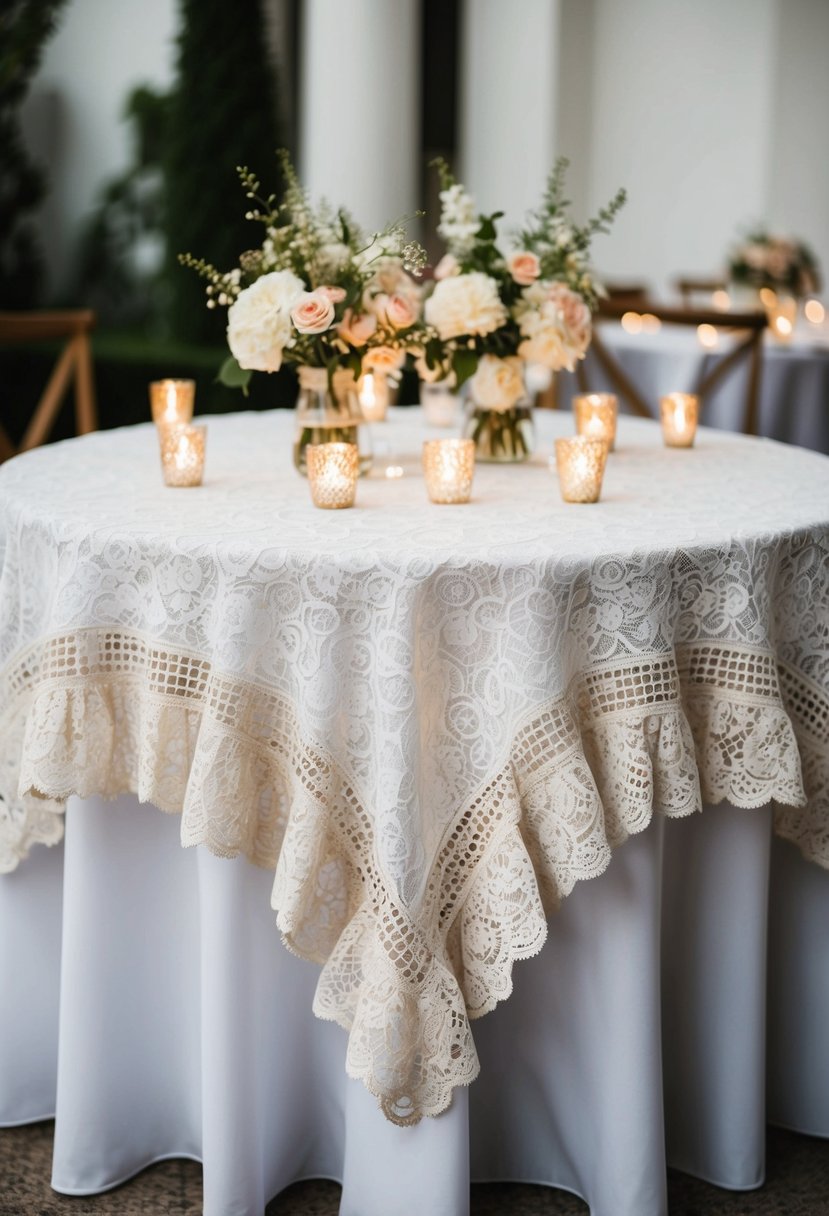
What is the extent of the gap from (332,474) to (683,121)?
765 cm

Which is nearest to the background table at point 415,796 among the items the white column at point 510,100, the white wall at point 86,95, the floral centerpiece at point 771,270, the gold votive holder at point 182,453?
the gold votive holder at point 182,453

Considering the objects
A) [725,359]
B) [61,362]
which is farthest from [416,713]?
[725,359]

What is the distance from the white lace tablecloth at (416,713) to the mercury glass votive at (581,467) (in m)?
0.18

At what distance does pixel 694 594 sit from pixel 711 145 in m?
7.76

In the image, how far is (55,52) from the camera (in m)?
8.34

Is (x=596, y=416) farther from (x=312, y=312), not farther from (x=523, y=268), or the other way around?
(x=312, y=312)

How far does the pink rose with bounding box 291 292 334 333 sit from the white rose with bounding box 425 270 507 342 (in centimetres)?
27

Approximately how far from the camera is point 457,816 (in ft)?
5.09

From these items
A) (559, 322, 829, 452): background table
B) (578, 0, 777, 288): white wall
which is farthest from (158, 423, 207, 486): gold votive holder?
(578, 0, 777, 288): white wall

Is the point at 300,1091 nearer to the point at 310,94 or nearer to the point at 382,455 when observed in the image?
the point at 382,455

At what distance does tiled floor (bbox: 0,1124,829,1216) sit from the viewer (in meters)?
1.82

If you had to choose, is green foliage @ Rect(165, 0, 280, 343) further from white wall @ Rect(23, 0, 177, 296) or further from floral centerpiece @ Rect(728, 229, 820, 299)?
white wall @ Rect(23, 0, 177, 296)

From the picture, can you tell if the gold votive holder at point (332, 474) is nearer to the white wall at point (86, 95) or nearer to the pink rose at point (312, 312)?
the pink rose at point (312, 312)

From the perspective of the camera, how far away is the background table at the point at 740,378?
177 inches
